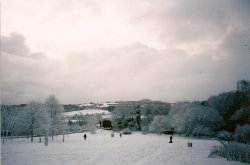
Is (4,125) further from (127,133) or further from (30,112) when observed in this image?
(127,133)

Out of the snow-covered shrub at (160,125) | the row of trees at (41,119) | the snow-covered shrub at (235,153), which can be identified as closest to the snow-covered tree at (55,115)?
the row of trees at (41,119)

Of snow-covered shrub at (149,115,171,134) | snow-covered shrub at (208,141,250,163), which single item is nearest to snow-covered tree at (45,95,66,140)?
snow-covered shrub at (149,115,171,134)

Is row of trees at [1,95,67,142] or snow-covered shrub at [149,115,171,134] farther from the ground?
row of trees at [1,95,67,142]

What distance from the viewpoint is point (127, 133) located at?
7881 cm

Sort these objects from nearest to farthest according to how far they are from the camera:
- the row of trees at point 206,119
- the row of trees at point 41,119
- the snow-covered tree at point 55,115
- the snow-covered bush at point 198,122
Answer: the row of trees at point 41,119
the snow-covered tree at point 55,115
the row of trees at point 206,119
the snow-covered bush at point 198,122

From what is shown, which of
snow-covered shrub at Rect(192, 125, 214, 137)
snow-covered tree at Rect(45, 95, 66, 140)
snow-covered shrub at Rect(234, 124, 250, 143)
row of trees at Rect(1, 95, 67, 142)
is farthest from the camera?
snow-covered shrub at Rect(192, 125, 214, 137)

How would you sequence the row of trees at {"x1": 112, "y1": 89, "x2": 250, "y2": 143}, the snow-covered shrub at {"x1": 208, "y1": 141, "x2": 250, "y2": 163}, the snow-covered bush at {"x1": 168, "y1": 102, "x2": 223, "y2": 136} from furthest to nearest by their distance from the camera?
the snow-covered bush at {"x1": 168, "y1": 102, "x2": 223, "y2": 136} < the row of trees at {"x1": 112, "y1": 89, "x2": 250, "y2": 143} < the snow-covered shrub at {"x1": 208, "y1": 141, "x2": 250, "y2": 163}

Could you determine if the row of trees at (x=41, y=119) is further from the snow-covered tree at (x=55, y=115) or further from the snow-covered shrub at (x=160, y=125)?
the snow-covered shrub at (x=160, y=125)

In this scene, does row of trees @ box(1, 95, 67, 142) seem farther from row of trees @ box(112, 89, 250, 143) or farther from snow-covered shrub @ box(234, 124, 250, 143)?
snow-covered shrub @ box(234, 124, 250, 143)

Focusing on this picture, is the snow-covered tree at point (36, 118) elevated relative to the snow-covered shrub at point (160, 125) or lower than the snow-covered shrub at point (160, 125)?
elevated

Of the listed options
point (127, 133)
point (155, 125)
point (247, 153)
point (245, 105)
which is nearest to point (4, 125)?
point (127, 133)

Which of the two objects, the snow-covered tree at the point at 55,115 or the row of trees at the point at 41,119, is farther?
→ the snow-covered tree at the point at 55,115

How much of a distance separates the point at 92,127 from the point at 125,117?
19.4 meters

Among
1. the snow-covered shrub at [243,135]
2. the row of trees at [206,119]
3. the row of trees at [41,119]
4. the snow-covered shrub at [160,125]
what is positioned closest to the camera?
the snow-covered shrub at [243,135]
